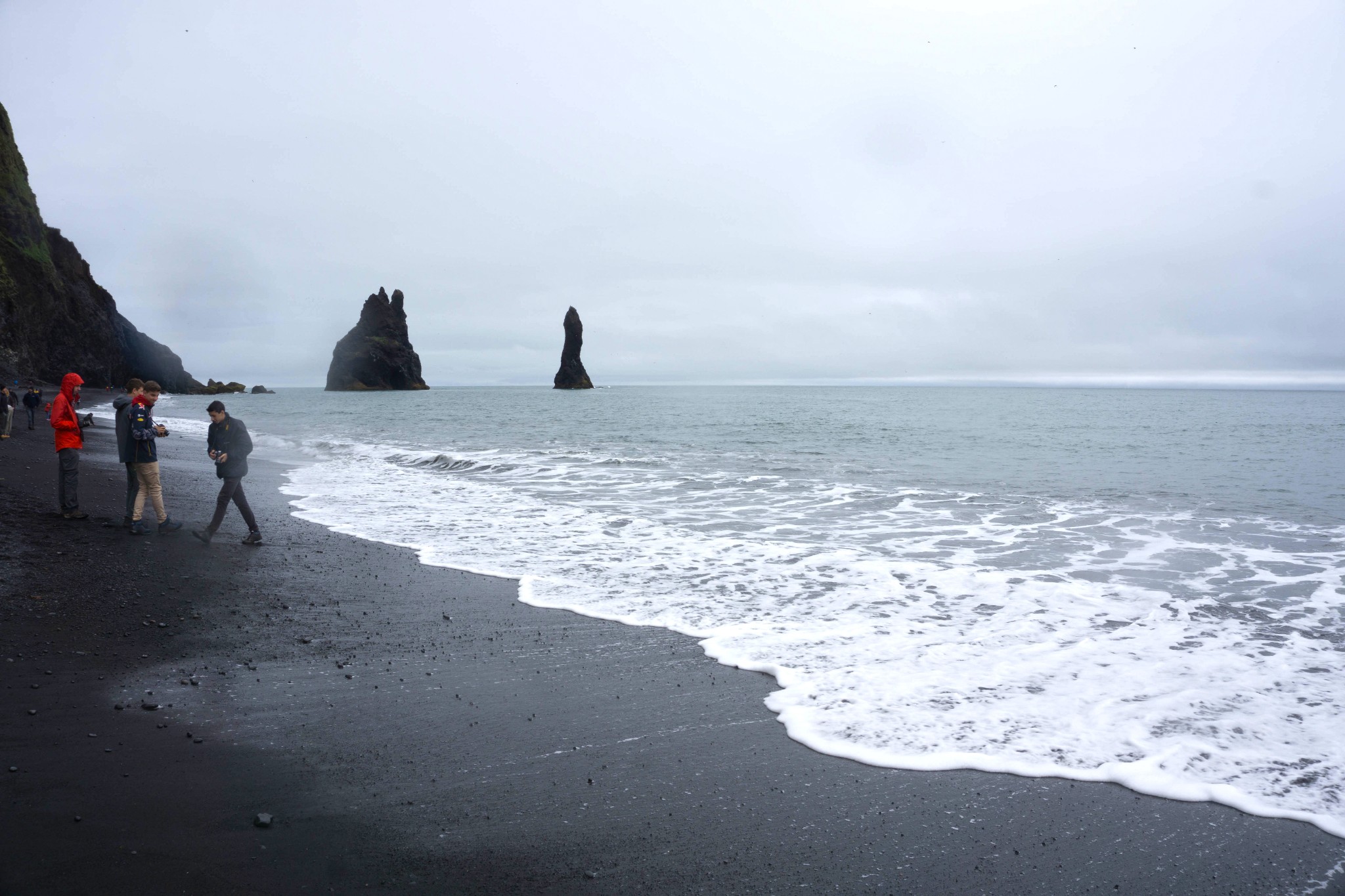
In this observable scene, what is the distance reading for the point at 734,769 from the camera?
381 centimetres

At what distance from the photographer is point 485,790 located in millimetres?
3502

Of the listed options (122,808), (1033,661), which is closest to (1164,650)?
(1033,661)

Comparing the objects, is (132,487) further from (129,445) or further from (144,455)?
(129,445)

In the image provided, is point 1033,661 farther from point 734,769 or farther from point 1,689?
point 1,689

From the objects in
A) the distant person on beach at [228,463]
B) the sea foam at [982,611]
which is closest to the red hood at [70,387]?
the distant person on beach at [228,463]

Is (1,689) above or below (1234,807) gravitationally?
above

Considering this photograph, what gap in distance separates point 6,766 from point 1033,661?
21.0 ft

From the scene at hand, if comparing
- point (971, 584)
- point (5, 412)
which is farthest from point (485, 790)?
point (5, 412)

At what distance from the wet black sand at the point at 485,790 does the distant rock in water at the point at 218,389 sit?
11755 centimetres

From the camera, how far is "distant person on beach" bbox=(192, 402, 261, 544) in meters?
8.77

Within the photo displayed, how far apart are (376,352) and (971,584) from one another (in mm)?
136989

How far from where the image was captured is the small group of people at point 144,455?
8.80m

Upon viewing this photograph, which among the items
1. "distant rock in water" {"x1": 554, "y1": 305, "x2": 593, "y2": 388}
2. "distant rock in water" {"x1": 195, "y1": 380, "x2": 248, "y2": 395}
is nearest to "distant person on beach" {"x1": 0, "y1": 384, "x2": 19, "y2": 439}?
"distant rock in water" {"x1": 195, "y1": 380, "x2": 248, "y2": 395}

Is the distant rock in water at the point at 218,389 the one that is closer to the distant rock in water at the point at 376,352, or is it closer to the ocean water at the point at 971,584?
the distant rock in water at the point at 376,352
